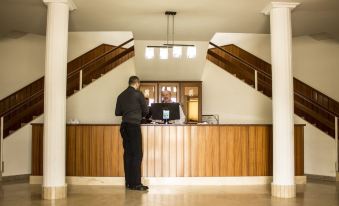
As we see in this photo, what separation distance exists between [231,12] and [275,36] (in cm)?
118

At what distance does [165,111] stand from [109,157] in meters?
1.29

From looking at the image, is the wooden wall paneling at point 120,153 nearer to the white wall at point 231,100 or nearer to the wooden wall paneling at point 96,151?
the wooden wall paneling at point 96,151

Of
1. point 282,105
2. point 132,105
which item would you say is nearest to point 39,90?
point 132,105

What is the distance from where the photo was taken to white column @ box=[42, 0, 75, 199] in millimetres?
5902

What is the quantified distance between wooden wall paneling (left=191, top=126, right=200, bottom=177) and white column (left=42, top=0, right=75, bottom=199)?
226cm

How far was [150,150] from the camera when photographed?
23.1ft

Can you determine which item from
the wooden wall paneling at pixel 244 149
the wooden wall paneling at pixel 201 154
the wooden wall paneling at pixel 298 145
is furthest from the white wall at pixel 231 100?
the wooden wall paneling at pixel 201 154

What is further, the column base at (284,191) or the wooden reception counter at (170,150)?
the wooden reception counter at (170,150)

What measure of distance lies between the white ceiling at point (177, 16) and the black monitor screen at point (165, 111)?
1.71 m

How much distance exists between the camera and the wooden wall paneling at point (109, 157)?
705 centimetres

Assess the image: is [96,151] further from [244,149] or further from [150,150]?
[244,149]

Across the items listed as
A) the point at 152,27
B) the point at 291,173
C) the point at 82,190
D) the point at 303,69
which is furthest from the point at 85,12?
the point at 303,69

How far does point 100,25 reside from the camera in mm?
8117

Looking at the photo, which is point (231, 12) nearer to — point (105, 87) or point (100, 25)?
point (100, 25)
